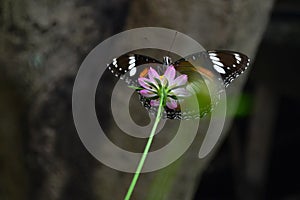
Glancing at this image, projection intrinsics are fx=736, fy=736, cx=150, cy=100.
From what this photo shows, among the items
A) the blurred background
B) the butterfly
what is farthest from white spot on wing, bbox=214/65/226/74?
the blurred background

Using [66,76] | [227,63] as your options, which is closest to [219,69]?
[227,63]

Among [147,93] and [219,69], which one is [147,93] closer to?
[147,93]

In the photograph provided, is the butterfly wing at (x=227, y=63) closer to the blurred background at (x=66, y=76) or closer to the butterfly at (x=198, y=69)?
the butterfly at (x=198, y=69)

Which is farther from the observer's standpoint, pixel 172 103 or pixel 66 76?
pixel 66 76

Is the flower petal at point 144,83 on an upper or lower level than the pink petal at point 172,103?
upper

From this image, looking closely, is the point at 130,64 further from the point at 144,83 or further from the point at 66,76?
the point at 66,76

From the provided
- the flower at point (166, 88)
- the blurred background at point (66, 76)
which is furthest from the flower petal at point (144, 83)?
the blurred background at point (66, 76)

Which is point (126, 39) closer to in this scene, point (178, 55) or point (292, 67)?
point (178, 55)

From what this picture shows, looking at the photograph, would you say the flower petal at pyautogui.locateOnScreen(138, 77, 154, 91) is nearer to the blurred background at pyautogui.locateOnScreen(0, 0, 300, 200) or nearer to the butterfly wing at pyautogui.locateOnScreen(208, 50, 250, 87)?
the butterfly wing at pyautogui.locateOnScreen(208, 50, 250, 87)
